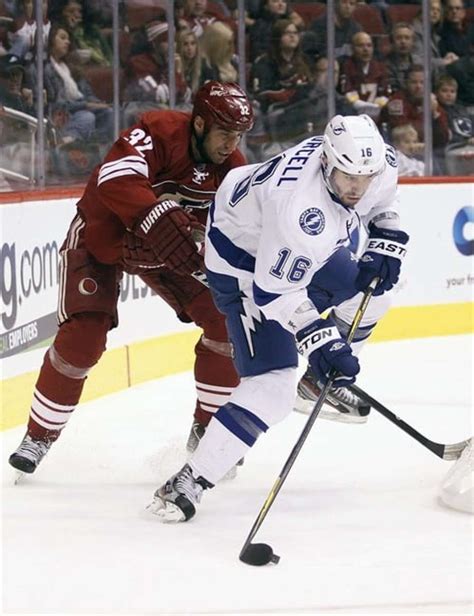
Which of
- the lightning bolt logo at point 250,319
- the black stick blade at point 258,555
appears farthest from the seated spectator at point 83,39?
the black stick blade at point 258,555

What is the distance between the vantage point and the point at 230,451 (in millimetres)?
3488

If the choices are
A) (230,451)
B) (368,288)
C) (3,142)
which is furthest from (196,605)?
(3,142)

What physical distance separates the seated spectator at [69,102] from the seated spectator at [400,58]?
1.74 m

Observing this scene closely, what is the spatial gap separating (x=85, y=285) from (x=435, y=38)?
4054mm

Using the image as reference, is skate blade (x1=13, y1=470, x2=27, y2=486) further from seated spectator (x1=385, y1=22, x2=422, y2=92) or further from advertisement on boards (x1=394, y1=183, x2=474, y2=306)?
seated spectator (x1=385, y1=22, x2=422, y2=92)

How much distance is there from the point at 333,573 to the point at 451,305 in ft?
13.5

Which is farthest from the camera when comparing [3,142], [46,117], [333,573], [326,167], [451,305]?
[451,305]

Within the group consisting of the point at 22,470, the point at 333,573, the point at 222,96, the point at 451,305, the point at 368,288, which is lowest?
the point at 451,305

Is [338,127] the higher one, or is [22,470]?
[338,127]

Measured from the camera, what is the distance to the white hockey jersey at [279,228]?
3.24 metres

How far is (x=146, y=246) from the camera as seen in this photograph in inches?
157

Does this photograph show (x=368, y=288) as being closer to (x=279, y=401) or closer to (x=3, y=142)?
(x=279, y=401)

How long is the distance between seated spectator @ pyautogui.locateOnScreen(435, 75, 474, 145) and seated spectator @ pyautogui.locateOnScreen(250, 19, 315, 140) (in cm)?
76

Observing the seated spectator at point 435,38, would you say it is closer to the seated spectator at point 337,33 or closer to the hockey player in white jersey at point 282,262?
the seated spectator at point 337,33
